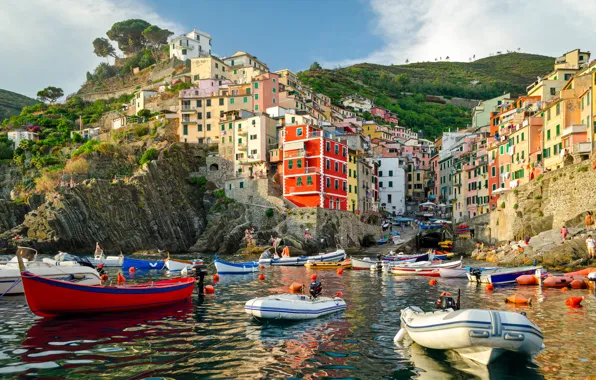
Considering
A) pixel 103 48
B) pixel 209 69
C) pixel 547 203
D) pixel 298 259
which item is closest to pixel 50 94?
pixel 103 48

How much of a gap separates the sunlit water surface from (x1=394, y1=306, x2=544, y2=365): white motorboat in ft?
1.41

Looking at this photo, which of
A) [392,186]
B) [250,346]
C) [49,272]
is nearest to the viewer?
[250,346]

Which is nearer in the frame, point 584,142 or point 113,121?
point 584,142

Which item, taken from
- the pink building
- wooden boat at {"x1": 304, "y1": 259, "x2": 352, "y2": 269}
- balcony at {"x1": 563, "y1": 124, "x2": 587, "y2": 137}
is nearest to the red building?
the pink building

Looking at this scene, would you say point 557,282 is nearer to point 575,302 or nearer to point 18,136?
point 575,302

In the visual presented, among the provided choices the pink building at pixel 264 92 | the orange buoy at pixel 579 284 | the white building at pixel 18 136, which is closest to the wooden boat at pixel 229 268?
the orange buoy at pixel 579 284

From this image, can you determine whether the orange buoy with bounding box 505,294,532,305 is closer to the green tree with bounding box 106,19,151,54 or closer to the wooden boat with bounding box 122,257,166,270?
the wooden boat with bounding box 122,257,166,270

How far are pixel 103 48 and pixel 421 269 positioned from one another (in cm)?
14286

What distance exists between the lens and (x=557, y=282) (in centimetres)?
2911

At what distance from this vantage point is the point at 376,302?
24359mm

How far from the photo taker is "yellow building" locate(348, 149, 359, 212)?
7751 centimetres

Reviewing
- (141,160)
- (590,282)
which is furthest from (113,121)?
(590,282)

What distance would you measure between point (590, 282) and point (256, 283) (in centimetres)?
2135

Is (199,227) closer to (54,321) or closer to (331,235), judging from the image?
(331,235)
